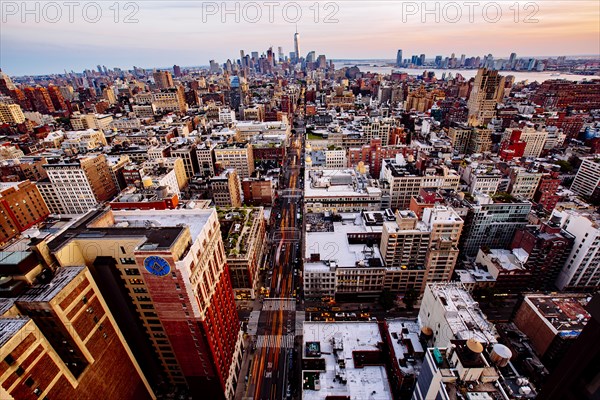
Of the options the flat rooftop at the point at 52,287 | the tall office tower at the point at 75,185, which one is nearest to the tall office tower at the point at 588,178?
the flat rooftop at the point at 52,287

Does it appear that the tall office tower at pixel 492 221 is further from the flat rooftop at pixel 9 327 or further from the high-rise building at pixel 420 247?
the flat rooftop at pixel 9 327

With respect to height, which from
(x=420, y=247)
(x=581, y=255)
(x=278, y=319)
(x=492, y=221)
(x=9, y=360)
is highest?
(x=9, y=360)

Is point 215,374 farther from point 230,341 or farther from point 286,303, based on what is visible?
point 286,303

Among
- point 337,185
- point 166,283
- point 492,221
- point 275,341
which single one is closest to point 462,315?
point 275,341

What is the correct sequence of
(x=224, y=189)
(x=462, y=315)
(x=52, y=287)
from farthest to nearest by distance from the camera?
(x=224, y=189) → (x=462, y=315) → (x=52, y=287)

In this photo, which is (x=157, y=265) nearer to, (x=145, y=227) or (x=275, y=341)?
(x=145, y=227)

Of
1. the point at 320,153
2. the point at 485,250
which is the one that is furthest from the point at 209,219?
the point at 320,153

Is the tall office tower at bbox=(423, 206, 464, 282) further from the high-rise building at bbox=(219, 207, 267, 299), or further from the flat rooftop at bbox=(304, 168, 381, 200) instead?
the high-rise building at bbox=(219, 207, 267, 299)

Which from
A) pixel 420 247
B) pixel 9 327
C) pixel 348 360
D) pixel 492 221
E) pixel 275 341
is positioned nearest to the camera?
pixel 9 327
